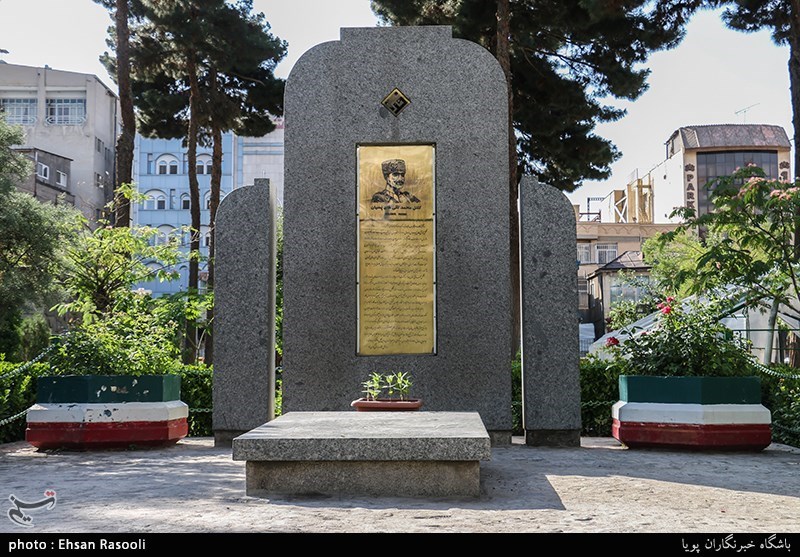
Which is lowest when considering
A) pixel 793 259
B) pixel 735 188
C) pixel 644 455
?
pixel 644 455

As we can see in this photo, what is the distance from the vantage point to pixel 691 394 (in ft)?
30.0

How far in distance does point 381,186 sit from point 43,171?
4219 centimetres

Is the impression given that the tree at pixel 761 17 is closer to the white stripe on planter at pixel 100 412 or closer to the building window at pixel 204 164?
the white stripe on planter at pixel 100 412

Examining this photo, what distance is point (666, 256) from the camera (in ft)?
141

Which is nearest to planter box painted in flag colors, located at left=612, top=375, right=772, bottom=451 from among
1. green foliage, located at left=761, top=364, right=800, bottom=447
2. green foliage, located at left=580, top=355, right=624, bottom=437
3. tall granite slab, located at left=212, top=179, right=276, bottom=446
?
green foliage, located at left=761, top=364, right=800, bottom=447

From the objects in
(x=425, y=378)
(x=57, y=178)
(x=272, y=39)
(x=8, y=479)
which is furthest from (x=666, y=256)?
(x=8, y=479)

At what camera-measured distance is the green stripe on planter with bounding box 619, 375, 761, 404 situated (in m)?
9.10

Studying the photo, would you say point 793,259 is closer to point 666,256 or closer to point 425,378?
point 425,378

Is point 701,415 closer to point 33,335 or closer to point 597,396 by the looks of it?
point 597,396

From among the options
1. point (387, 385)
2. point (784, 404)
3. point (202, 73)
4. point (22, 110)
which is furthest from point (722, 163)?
point (387, 385)

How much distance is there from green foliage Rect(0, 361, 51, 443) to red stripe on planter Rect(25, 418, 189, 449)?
100cm

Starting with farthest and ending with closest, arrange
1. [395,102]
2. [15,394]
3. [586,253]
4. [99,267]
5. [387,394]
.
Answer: [586,253], [99,267], [15,394], [395,102], [387,394]

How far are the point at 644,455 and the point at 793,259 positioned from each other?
4.46 metres

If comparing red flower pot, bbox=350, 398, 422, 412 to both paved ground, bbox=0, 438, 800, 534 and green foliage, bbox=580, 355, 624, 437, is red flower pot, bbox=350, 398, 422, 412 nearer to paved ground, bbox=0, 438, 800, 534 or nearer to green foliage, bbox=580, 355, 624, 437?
paved ground, bbox=0, 438, 800, 534
